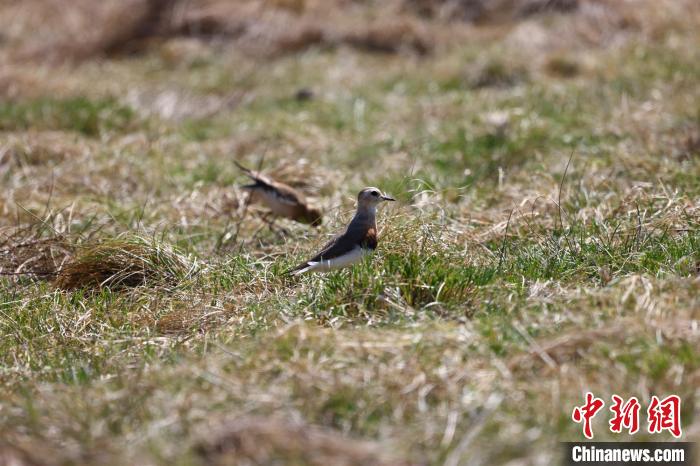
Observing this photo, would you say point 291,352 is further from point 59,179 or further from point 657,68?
point 657,68

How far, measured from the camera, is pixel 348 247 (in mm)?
4891

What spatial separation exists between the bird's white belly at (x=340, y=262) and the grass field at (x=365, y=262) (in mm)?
114

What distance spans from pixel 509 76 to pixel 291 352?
21.5 feet

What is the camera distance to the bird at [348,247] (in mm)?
4824

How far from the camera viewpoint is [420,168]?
291 inches

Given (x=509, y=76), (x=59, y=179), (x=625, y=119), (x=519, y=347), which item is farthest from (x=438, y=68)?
(x=519, y=347)

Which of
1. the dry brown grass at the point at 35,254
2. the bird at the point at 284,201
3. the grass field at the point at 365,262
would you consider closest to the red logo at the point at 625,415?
the grass field at the point at 365,262

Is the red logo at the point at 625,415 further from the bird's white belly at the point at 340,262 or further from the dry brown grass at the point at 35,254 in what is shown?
the dry brown grass at the point at 35,254

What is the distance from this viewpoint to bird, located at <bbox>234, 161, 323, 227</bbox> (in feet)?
20.8

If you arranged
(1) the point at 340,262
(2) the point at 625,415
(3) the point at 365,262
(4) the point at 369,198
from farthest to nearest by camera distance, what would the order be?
(4) the point at 369,198 < (1) the point at 340,262 < (3) the point at 365,262 < (2) the point at 625,415

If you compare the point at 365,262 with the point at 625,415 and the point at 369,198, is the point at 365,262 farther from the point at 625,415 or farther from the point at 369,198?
the point at 625,415

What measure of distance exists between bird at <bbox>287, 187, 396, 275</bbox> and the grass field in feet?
0.32

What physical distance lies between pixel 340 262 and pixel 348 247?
0.11 meters

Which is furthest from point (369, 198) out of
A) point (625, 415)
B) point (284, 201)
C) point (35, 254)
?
point (625, 415)
